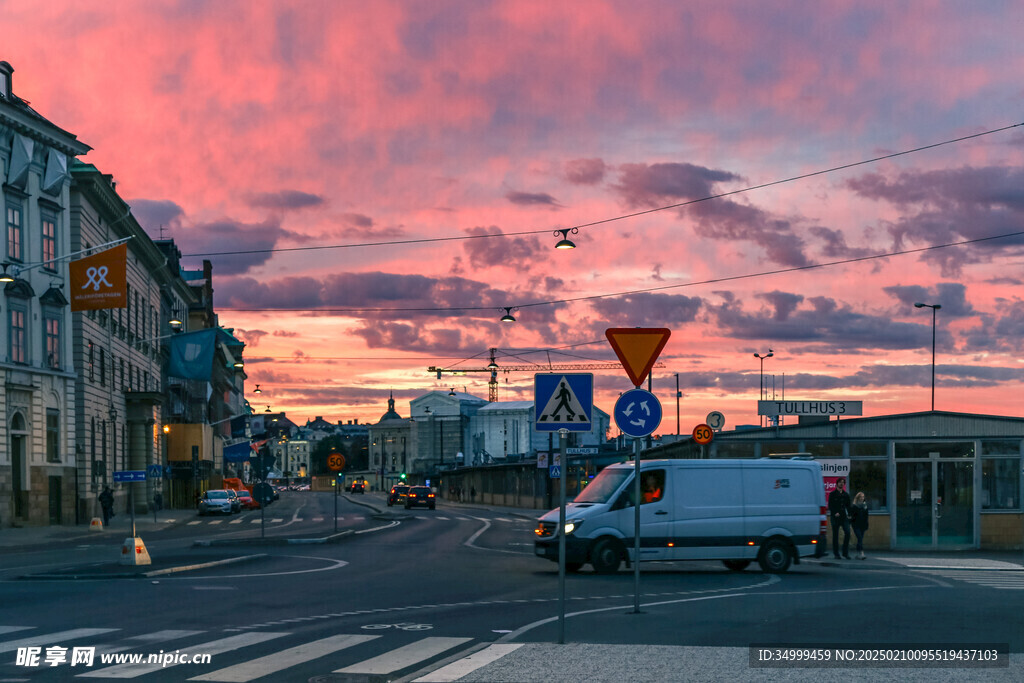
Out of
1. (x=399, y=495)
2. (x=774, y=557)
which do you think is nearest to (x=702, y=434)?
(x=774, y=557)

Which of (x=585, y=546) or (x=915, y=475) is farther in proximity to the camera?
(x=915, y=475)

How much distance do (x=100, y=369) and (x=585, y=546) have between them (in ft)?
136

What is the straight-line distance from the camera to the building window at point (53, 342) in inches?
1923

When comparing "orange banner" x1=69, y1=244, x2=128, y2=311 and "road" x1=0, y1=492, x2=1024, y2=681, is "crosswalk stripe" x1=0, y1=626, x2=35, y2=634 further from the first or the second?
"orange banner" x1=69, y1=244, x2=128, y2=311

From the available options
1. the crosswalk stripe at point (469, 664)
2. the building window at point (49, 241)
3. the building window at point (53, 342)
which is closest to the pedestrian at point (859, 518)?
the crosswalk stripe at point (469, 664)

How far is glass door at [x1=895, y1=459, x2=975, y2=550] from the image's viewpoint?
30.9 m

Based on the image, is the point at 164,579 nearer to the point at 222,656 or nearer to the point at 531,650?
the point at 222,656

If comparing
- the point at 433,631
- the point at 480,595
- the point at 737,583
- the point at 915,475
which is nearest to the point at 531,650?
the point at 433,631

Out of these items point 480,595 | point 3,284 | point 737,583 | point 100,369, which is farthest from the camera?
point 100,369

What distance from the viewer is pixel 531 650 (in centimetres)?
1123

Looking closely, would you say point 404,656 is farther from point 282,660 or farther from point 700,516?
point 700,516

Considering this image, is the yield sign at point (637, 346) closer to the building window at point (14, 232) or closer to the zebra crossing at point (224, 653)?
the zebra crossing at point (224, 653)

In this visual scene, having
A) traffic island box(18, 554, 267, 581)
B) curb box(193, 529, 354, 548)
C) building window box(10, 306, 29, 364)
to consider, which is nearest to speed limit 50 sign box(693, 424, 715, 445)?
curb box(193, 529, 354, 548)

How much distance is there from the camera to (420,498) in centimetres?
7562
